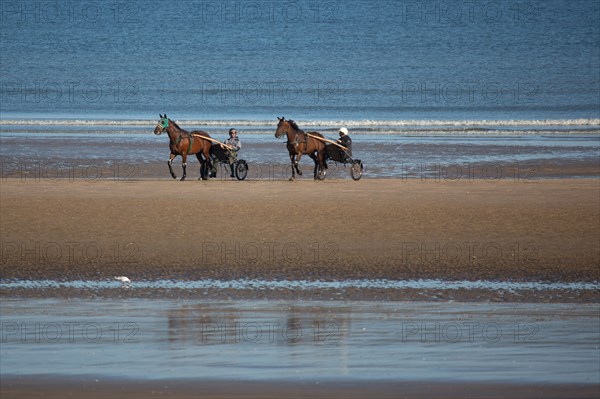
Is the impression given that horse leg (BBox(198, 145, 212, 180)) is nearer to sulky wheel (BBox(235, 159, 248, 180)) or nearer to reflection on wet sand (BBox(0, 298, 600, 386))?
sulky wheel (BBox(235, 159, 248, 180))

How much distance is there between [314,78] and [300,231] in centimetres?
7939

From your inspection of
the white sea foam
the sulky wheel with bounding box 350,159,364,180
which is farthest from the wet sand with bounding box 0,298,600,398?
the sulky wheel with bounding box 350,159,364,180

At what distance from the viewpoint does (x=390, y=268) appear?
1304 centimetres

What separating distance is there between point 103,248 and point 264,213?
3.19 metres

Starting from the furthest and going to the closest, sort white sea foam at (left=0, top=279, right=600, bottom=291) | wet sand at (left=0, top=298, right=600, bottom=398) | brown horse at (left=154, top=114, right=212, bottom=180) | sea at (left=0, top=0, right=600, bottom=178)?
sea at (left=0, top=0, right=600, bottom=178), brown horse at (left=154, top=114, right=212, bottom=180), white sea foam at (left=0, top=279, right=600, bottom=291), wet sand at (left=0, top=298, right=600, bottom=398)

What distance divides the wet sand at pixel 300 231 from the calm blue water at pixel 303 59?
37.8 m

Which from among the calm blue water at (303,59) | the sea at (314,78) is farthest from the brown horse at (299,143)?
the calm blue water at (303,59)

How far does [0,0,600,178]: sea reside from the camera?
3222cm

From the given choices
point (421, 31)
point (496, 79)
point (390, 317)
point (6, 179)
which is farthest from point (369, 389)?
point (421, 31)

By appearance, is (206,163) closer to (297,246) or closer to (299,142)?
(299,142)

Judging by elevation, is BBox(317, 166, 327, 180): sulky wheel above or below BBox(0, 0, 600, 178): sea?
below

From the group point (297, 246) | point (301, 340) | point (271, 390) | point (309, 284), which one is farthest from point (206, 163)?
point (271, 390)

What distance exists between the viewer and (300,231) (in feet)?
50.2

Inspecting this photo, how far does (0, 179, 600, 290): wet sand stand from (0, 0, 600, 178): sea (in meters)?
5.58
